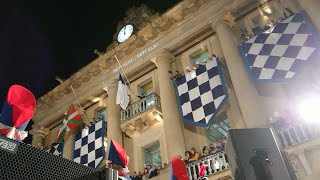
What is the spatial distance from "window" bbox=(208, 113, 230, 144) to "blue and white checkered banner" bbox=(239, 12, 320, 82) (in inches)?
110

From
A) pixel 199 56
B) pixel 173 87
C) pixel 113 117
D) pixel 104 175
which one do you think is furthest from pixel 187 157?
pixel 104 175

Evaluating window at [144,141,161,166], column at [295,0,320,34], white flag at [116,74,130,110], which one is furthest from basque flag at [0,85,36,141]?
window at [144,141,161,166]

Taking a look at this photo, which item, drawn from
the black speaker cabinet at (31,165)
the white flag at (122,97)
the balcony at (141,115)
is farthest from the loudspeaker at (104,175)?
the balcony at (141,115)

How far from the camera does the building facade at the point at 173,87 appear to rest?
12.9 metres

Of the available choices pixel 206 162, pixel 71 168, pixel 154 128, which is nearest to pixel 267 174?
pixel 71 168

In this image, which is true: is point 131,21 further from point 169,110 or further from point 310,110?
point 310,110

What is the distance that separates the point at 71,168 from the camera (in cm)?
266

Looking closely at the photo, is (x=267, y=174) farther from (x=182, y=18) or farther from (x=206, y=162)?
(x=182, y=18)

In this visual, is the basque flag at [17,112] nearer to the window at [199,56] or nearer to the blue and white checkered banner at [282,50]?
the blue and white checkered banner at [282,50]

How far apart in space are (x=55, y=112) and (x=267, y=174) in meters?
21.2

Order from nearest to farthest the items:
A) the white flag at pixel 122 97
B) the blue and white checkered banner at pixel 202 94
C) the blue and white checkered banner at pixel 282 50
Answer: the blue and white checkered banner at pixel 282 50, the blue and white checkered banner at pixel 202 94, the white flag at pixel 122 97

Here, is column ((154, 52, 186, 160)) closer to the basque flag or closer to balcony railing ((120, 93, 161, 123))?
balcony railing ((120, 93, 161, 123))

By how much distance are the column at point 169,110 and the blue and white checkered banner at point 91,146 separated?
12.6 feet

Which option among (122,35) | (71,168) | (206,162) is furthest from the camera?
(122,35)
